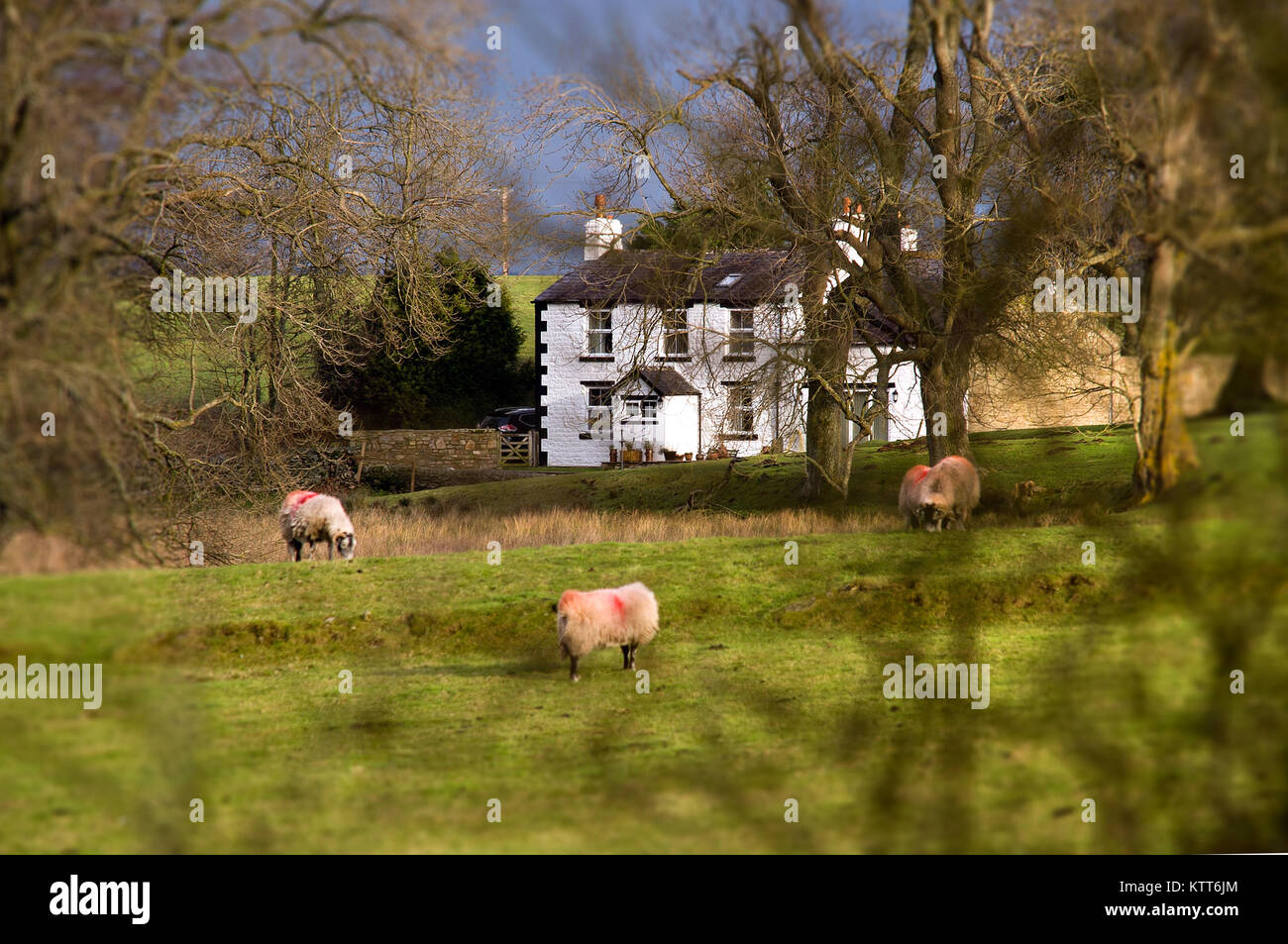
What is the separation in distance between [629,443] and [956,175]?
26.2 m

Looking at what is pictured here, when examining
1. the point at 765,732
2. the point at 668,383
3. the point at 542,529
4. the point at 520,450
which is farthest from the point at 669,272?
the point at 520,450

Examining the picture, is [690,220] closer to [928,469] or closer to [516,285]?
[928,469]

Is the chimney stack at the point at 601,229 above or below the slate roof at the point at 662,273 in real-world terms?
above

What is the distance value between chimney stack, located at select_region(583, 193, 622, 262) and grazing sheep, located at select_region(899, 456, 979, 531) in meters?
7.01

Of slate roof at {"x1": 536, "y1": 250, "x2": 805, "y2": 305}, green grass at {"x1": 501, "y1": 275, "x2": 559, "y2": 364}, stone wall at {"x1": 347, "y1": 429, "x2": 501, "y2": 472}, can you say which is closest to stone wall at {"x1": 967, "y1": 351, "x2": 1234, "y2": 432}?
slate roof at {"x1": 536, "y1": 250, "x2": 805, "y2": 305}

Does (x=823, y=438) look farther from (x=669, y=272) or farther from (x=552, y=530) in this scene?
(x=552, y=530)

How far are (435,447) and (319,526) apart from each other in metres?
26.8

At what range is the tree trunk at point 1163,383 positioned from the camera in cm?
321

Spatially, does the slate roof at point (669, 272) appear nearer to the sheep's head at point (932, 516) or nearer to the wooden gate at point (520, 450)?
the sheep's head at point (932, 516)

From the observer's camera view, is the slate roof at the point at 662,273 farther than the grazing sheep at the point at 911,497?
Yes

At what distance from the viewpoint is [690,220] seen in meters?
20.1

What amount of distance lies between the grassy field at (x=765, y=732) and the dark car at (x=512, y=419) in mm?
39000

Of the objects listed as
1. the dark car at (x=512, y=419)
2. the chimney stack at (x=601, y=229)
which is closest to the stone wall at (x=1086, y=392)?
the chimney stack at (x=601, y=229)

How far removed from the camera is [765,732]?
553cm
